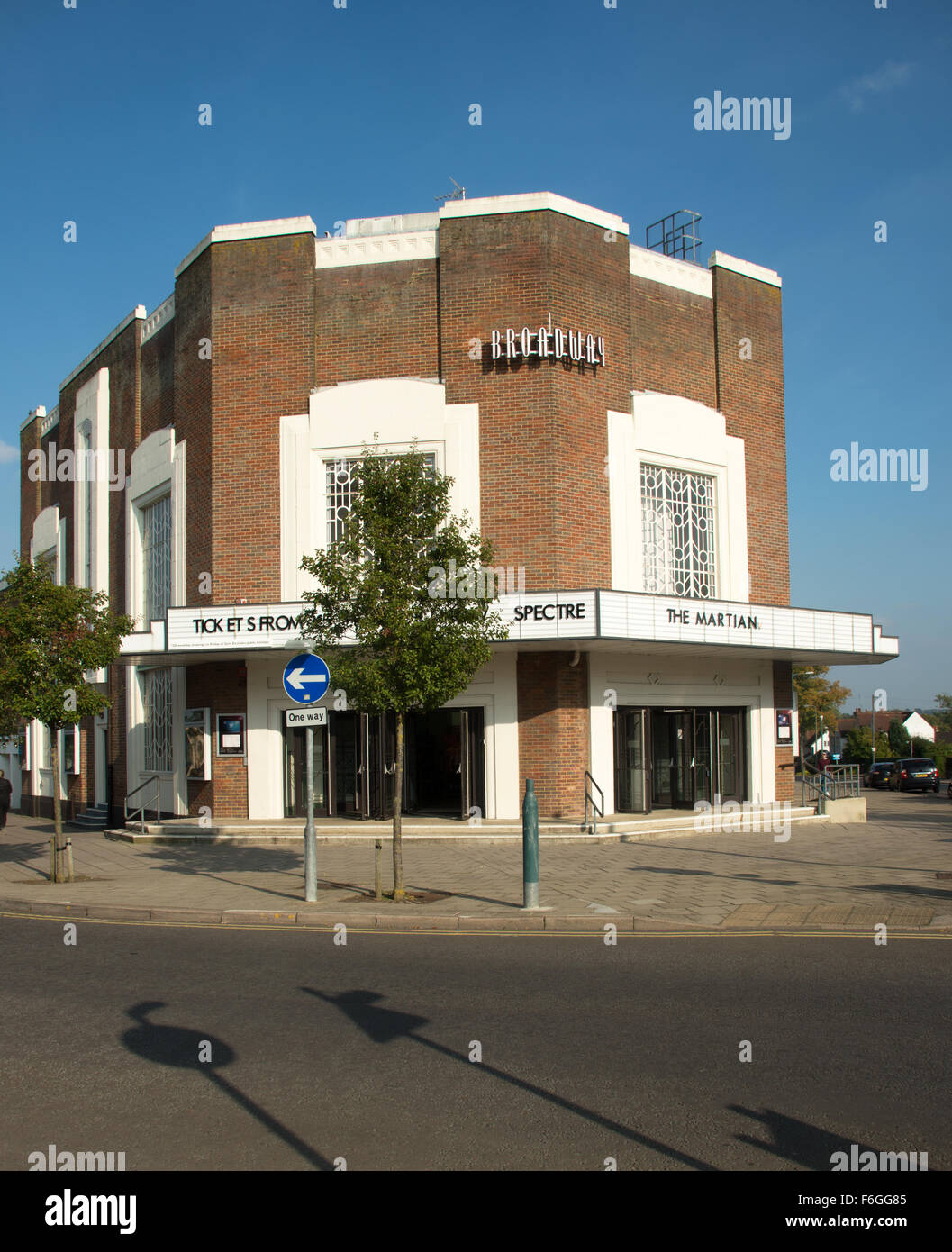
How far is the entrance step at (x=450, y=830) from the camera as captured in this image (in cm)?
1855

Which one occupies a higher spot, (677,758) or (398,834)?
(677,758)

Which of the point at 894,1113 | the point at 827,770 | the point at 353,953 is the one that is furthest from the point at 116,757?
the point at 894,1113

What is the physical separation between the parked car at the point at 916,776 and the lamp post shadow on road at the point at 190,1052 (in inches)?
1810

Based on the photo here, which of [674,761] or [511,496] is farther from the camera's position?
[674,761]

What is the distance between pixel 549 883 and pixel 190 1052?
791 cm

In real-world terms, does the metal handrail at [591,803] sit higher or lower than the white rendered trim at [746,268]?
lower

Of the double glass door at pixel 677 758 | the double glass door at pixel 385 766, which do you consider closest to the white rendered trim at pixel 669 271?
the double glass door at pixel 677 758

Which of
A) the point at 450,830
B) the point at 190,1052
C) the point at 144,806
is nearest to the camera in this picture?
the point at 190,1052

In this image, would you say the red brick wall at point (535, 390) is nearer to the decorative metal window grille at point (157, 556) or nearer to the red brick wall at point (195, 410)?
the red brick wall at point (195, 410)

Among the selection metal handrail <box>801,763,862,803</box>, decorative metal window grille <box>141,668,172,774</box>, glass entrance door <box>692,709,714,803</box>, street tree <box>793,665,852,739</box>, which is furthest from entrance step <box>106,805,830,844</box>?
street tree <box>793,665,852,739</box>

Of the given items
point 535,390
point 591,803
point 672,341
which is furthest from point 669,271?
point 591,803

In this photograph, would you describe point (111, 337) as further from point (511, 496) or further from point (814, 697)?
point (814, 697)

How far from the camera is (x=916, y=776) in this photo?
47.7 metres
